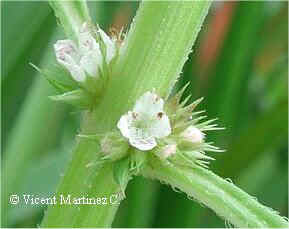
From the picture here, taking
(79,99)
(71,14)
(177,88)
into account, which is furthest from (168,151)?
(177,88)


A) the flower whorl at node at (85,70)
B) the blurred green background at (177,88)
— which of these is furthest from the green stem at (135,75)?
the blurred green background at (177,88)

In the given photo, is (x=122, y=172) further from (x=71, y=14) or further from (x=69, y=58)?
(x=71, y=14)

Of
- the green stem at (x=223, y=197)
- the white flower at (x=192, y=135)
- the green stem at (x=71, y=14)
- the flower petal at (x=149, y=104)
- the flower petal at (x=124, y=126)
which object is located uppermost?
the green stem at (x=71, y=14)

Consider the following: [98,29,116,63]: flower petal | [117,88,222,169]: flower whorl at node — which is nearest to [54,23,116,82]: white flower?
[98,29,116,63]: flower petal

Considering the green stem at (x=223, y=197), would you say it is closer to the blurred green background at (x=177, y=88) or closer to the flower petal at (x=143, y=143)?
the flower petal at (x=143, y=143)

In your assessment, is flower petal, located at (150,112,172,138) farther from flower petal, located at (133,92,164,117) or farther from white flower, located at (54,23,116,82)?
white flower, located at (54,23,116,82)

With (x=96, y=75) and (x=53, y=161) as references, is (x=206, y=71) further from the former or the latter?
(x=96, y=75)

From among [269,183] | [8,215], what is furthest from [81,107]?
[269,183]
